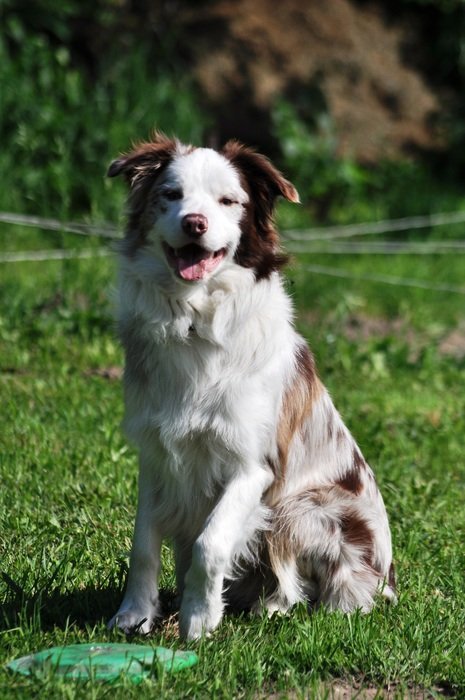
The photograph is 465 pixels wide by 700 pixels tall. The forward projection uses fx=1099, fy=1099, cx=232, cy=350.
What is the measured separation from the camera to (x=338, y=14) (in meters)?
11.6

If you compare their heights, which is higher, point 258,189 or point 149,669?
point 258,189

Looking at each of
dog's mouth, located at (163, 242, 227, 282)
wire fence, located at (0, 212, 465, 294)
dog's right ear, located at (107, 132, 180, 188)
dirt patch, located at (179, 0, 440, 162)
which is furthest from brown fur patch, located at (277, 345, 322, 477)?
dirt patch, located at (179, 0, 440, 162)

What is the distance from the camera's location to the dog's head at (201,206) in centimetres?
356

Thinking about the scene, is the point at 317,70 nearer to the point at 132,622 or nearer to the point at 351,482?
the point at 351,482

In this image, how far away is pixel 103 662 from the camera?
3.11 meters

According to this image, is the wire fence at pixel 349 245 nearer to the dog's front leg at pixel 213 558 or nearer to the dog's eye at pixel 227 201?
the dog's eye at pixel 227 201

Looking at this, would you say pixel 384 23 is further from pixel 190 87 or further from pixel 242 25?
pixel 190 87

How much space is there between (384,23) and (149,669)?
9862 mm

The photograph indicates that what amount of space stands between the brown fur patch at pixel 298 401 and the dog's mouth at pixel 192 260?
499 mm

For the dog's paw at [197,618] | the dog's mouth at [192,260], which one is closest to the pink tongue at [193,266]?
the dog's mouth at [192,260]

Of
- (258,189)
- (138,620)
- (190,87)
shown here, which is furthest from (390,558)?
(190,87)

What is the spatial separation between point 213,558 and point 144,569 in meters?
0.34

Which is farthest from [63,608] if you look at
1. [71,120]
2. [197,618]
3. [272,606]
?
[71,120]

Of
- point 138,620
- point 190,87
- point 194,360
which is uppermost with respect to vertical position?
point 190,87
